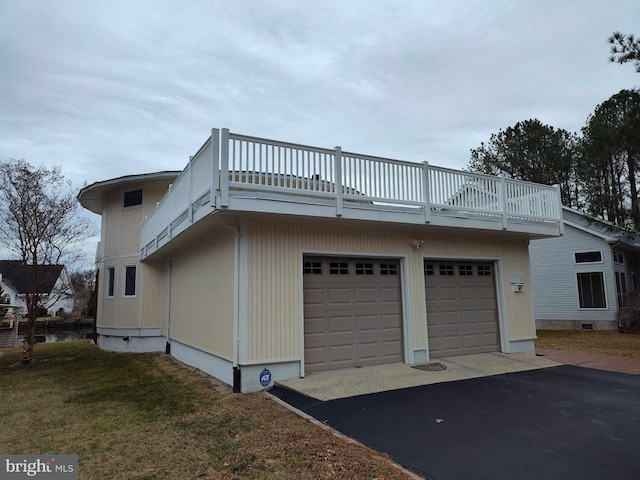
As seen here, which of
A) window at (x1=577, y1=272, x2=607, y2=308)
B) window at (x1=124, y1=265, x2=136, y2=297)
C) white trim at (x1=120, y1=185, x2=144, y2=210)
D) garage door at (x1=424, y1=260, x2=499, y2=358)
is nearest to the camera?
garage door at (x1=424, y1=260, x2=499, y2=358)

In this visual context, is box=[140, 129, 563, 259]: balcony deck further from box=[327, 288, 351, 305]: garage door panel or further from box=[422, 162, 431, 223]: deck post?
box=[327, 288, 351, 305]: garage door panel

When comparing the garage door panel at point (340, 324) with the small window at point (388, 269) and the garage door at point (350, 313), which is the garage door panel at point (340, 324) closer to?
the garage door at point (350, 313)

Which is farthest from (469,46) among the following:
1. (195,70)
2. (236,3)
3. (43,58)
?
(43,58)

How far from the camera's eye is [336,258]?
7.49 meters

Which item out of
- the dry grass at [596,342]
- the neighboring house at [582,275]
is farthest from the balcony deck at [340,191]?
the neighboring house at [582,275]

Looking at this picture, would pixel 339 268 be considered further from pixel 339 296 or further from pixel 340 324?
pixel 340 324

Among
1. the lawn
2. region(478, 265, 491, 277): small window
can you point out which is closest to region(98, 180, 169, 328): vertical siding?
the lawn

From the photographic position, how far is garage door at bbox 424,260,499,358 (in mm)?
8336

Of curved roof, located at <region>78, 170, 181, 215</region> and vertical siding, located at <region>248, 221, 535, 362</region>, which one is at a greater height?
curved roof, located at <region>78, 170, 181, 215</region>

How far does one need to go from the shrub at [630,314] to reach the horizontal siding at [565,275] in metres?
0.31

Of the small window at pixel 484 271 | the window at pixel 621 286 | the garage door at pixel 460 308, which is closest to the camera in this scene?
the garage door at pixel 460 308

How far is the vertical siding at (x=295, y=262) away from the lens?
21.1 feet

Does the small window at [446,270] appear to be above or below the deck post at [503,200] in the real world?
below

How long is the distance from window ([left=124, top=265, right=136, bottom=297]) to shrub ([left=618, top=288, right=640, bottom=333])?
17869mm
